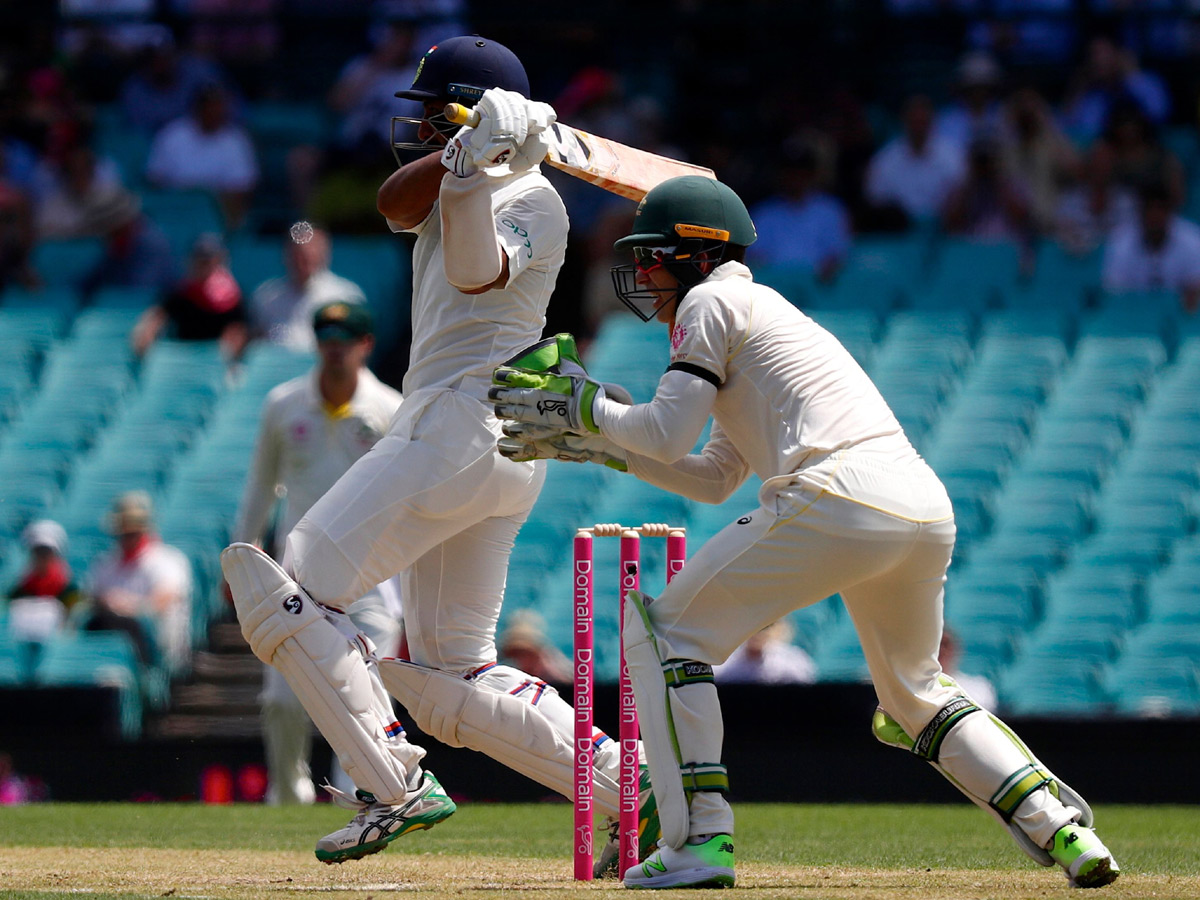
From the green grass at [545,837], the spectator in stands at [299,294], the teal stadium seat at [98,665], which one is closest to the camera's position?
the green grass at [545,837]

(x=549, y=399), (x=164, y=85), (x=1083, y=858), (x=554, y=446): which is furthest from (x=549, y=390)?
(x=164, y=85)

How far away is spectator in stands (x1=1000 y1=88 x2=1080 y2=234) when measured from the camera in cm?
1262

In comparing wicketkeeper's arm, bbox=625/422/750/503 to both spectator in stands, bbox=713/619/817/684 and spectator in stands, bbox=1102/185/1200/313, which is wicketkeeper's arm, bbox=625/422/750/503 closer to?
spectator in stands, bbox=713/619/817/684

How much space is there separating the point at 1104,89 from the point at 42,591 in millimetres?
7818

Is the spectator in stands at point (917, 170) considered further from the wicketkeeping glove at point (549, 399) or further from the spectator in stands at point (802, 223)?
the wicketkeeping glove at point (549, 399)

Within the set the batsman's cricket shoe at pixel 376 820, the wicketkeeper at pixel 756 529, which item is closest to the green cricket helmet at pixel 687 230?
the wicketkeeper at pixel 756 529

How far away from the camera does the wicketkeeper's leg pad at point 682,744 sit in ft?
15.6

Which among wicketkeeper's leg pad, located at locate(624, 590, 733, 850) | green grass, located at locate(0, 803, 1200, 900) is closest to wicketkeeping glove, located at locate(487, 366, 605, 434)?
wicketkeeper's leg pad, located at locate(624, 590, 733, 850)

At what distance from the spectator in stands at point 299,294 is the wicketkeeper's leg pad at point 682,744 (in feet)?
22.6

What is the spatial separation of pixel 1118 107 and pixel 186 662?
22.5 ft

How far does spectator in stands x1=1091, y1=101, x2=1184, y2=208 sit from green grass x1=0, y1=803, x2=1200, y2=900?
5.12 m

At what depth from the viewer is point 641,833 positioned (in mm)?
5293

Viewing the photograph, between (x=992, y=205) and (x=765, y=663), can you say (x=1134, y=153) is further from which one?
(x=765, y=663)

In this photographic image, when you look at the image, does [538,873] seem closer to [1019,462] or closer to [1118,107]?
[1019,462]
